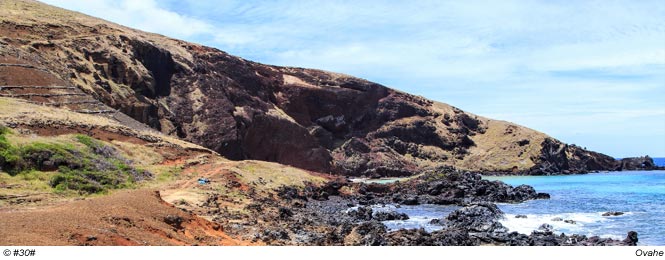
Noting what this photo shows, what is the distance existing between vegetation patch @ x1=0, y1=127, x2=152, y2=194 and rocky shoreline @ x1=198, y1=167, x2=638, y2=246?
705 cm

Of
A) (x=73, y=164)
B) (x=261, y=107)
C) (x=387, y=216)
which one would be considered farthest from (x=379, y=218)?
(x=261, y=107)

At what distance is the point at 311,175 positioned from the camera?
2142 inches

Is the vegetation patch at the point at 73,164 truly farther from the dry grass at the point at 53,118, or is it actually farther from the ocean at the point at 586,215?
the ocean at the point at 586,215

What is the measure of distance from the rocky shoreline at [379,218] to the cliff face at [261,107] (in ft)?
78.1

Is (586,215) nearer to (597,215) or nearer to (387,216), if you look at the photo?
(597,215)

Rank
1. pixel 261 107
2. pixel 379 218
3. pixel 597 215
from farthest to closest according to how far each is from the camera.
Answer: pixel 261 107 < pixel 597 215 < pixel 379 218

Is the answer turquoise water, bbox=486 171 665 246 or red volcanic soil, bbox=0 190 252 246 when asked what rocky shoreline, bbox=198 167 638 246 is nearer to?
turquoise water, bbox=486 171 665 246

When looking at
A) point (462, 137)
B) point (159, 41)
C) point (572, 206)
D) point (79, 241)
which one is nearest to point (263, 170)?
point (572, 206)

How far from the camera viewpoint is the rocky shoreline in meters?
23.3

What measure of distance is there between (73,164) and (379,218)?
18.3 metres

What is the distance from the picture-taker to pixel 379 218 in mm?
33812

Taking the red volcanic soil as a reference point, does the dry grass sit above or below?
above

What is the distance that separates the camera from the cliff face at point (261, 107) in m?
61.2

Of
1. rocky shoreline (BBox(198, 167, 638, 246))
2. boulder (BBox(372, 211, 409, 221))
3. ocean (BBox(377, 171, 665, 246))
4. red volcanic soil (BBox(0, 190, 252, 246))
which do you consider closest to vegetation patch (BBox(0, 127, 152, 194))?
red volcanic soil (BBox(0, 190, 252, 246))
